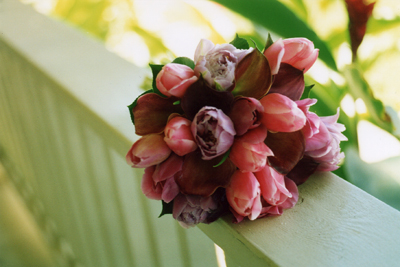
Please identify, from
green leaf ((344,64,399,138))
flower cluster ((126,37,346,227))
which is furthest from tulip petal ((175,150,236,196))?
green leaf ((344,64,399,138))

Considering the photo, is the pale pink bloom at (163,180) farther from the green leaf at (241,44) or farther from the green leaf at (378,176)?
the green leaf at (378,176)

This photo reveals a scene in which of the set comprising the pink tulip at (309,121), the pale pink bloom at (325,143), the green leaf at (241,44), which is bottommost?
the pale pink bloom at (325,143)

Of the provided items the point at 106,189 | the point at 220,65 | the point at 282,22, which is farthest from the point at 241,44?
the point at 106,189

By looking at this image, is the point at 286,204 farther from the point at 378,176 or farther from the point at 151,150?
the point at 378,176

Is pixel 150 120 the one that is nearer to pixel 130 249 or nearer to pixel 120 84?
pixel 120 84

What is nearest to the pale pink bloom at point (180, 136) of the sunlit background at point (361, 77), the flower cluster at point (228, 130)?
the flower cluster at point (228, 130)

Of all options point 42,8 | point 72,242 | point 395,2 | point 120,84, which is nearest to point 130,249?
point 120,84

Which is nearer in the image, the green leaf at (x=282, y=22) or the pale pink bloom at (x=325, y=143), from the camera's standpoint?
the pale pink bloom at (x=325, y=143)
